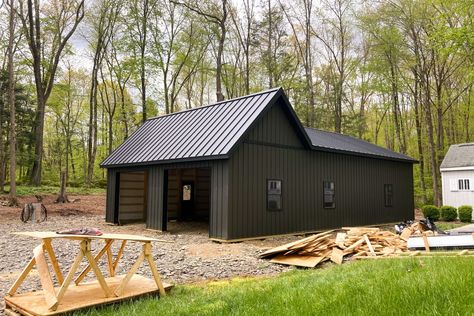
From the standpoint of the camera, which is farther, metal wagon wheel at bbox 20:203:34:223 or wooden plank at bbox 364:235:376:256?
metal wagon wheel at bbox 20:203:34:223

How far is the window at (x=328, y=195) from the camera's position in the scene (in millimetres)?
14975

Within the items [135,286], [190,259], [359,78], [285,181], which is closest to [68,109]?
[359,78]

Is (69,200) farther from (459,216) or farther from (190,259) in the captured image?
(459,216)

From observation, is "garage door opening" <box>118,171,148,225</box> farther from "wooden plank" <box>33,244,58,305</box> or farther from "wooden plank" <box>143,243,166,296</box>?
"wooden plank" <box>33,244,58,305</box>

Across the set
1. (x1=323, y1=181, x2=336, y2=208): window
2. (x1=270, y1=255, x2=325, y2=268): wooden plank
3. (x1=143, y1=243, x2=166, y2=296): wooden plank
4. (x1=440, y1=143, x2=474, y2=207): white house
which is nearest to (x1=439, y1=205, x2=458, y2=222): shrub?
(x1=440, y1=143, x2=474, y2=207): white house

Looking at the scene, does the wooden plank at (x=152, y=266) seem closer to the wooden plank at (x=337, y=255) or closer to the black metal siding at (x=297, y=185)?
the wooden plank at (x=337, y=255)

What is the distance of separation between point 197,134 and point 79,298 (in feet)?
28.3

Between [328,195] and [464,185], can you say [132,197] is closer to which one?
[328,195]

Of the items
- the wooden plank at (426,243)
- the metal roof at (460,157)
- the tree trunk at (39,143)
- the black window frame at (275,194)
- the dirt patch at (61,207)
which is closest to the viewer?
the wooden plank at (426,243)

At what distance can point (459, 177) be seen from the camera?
24.3 m

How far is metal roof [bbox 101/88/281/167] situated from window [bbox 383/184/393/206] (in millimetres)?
8996

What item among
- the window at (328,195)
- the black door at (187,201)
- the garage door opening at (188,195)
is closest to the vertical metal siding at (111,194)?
the garage door opening at (188,195)

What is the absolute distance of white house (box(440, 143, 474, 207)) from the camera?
23719 millimetres

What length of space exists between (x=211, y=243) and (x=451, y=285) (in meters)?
7.69
